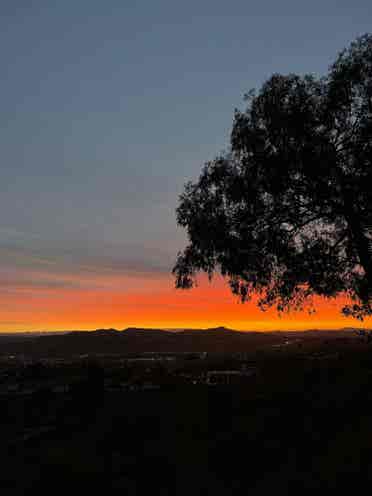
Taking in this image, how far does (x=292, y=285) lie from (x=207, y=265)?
4.33m

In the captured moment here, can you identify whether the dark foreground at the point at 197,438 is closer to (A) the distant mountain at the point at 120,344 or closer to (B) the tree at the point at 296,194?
(B) the tree at the point at 296,194

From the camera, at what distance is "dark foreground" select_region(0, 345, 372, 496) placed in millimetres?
10023

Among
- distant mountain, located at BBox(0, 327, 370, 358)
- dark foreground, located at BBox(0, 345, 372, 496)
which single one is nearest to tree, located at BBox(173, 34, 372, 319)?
dark foreground, located at BBox(0, 345, 372, 496)

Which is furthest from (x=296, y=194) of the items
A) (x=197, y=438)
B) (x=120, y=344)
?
(x=120, y=344)

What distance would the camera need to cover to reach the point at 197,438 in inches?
509

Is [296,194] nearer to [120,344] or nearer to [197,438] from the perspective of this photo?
[197,438]

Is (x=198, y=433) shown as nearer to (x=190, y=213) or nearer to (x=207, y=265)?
(x=207, y=265)

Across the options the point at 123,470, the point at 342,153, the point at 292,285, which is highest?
the point at 342,153

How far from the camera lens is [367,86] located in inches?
776

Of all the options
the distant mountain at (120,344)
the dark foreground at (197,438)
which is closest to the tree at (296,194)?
the dark foreground at (197,438)

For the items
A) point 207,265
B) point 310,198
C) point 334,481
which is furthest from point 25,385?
point 334,481

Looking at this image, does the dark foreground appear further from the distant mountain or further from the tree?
the distant mountain

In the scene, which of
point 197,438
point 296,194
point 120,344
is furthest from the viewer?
point 120,344

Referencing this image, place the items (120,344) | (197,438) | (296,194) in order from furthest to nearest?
1. (120,344)
2. (296,194)
3. (197,438)
